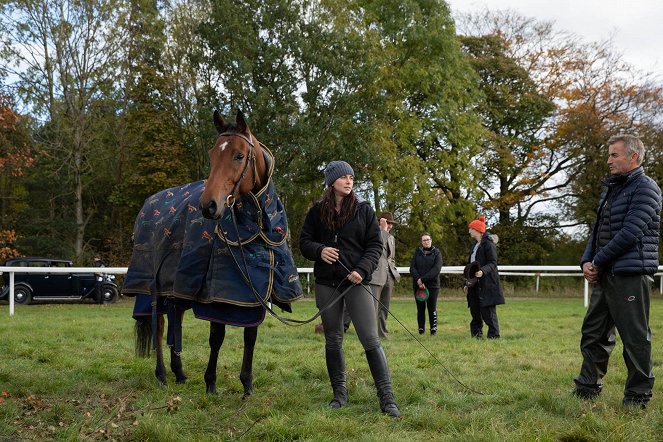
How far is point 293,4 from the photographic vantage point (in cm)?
2498

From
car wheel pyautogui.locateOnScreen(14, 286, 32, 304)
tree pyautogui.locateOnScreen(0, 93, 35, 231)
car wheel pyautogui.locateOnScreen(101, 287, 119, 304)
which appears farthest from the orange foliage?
car wheel pyautogui.locateOnScreen(101, 287, 119, 304)

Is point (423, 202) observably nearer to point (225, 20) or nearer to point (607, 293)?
point (225, 20)

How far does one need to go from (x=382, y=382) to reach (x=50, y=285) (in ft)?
54.8

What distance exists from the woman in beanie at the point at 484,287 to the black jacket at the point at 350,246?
4.77 meters

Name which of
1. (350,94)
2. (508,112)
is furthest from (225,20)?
(508,112)

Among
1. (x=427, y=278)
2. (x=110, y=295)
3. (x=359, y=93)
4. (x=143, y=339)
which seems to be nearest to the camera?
(x=143, y=339)

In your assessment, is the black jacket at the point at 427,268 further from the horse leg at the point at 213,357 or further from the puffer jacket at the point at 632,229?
the puffer jacket at the point at 632,229

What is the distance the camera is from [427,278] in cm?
1095

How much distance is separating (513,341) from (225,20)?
18.5m

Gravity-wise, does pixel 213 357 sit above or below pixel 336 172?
below

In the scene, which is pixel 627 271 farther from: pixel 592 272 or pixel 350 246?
pixel 350 246

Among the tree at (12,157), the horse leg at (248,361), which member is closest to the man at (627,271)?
the horse leg at (248,361)

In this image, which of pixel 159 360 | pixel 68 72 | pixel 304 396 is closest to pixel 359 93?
pixel 68 72

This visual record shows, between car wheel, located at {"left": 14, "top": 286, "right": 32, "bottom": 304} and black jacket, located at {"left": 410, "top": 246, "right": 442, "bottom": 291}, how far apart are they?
12.9 meters
